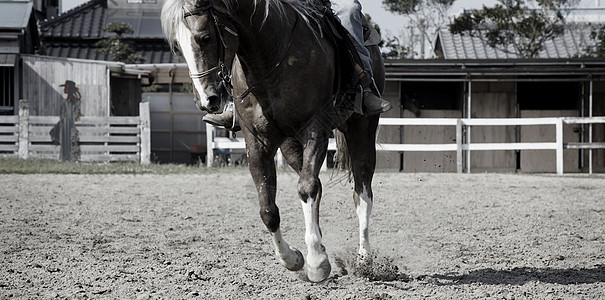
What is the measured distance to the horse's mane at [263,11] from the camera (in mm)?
4074

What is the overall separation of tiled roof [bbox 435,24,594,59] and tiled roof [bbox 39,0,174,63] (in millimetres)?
14797

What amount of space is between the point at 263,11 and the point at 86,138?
15067 millimetres

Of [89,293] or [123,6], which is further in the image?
[123,6]

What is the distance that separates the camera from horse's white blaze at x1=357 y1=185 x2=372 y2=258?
207 inches

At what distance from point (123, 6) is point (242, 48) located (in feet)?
128

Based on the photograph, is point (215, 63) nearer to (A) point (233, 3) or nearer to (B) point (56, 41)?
(A) point (233, 3)

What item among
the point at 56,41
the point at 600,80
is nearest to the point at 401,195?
the point at 600,80

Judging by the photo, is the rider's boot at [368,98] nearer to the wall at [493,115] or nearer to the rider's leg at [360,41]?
the rider's leg at [360,41]

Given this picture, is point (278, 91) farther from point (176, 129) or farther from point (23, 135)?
point (176, 129)

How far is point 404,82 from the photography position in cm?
2064

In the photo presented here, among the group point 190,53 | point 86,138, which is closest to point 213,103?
point 190,53

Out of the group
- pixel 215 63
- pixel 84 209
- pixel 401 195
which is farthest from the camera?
pixel 401 195

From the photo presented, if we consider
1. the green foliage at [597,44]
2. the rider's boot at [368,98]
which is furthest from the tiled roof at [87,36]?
the rider's boot at [368,98]

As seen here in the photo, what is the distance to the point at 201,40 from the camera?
4066 millimetres
